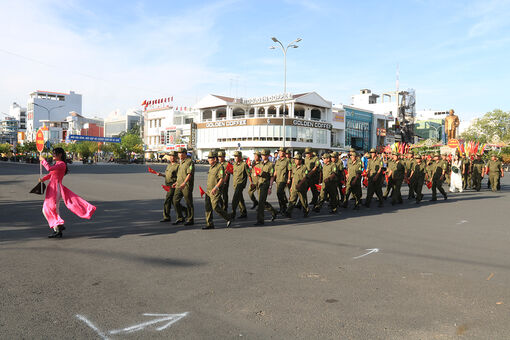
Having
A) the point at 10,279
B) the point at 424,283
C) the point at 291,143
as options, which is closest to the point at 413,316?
the point at 424,283

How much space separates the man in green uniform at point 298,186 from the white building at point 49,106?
443 ft

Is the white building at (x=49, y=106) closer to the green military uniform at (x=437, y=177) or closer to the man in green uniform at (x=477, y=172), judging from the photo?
the man in green uniform at (x=477, y=172)

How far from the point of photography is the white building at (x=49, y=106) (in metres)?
129

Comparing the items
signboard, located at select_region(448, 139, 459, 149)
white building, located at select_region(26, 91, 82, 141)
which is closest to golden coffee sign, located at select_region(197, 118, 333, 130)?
signboard, located at select_region(448, 139, 459, 149)

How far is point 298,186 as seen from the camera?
9352 mm

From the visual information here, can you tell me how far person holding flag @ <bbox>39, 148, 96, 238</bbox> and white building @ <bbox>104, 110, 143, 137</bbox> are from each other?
104 m

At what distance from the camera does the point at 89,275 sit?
4.72m

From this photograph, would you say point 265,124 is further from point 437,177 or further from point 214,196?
point 214,196

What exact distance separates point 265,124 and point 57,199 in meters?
56.4

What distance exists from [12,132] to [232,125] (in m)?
119

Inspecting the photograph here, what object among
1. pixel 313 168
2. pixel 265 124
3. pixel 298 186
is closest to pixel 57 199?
pixel 298 186

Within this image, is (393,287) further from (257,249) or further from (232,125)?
(232,125)

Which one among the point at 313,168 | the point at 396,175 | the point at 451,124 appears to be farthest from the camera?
the point at 451,124

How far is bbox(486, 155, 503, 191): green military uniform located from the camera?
713 inches
